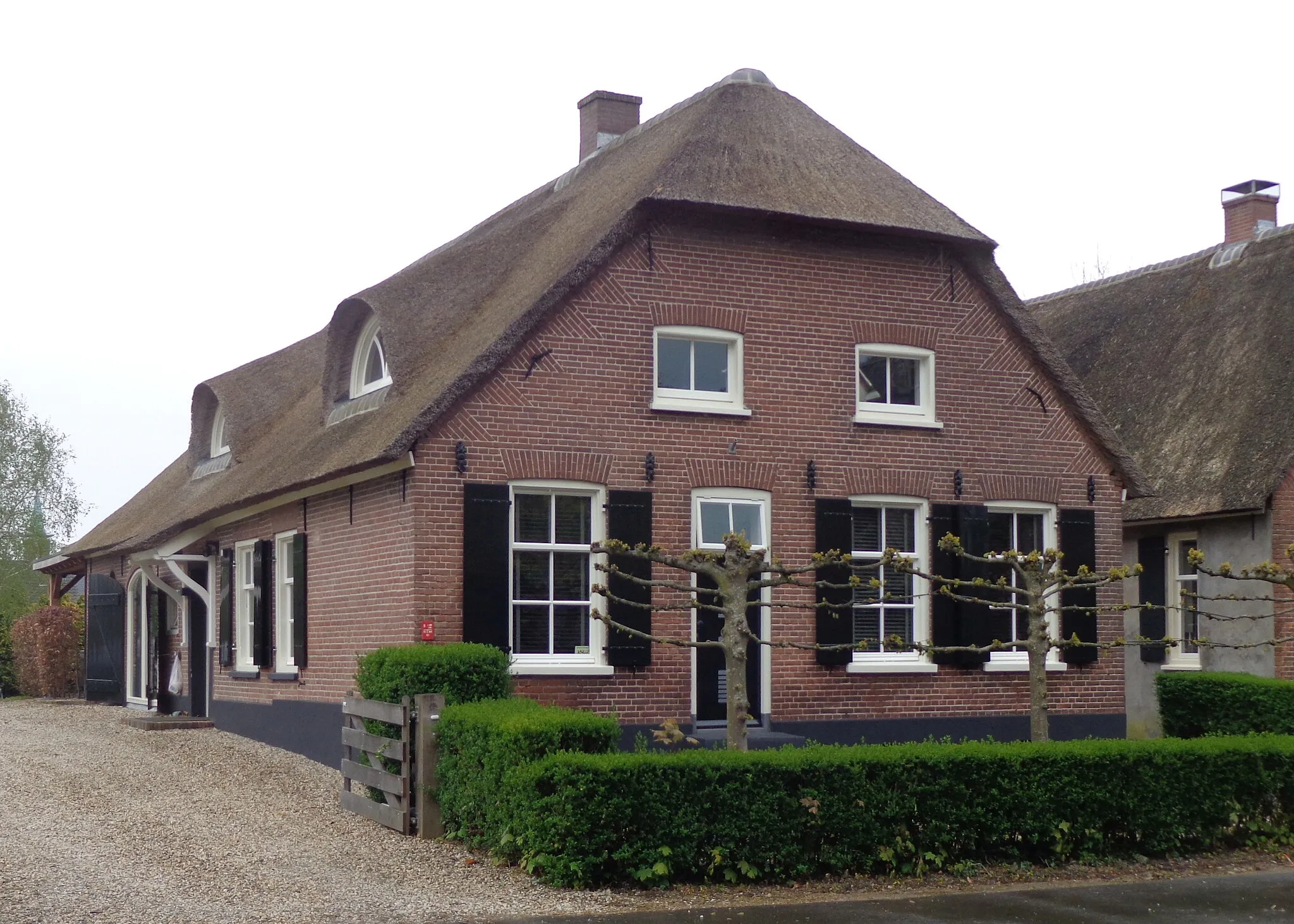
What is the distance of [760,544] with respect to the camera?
Result: 15.5m

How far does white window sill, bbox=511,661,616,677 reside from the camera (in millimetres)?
14328

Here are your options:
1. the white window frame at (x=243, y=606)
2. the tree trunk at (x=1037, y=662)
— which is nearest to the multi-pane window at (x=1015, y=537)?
the tree trunk at (x=1037, y=662)

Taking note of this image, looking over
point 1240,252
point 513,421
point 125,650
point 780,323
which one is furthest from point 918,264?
point 125,650

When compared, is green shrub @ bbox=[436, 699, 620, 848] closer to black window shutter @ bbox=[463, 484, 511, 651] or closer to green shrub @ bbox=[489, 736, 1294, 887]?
green shrub @ bbox=[489, 736, 1294, 887]

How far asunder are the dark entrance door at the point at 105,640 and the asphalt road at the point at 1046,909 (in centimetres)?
1741

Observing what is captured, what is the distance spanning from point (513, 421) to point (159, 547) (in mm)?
7618

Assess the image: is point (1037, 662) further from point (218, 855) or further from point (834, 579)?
point (218, 855)

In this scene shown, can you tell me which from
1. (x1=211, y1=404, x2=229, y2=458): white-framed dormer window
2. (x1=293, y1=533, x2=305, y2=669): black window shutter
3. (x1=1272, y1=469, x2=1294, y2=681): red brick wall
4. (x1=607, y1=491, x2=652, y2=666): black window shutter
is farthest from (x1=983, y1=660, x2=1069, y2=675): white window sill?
(x1=211, y1=404, x2=229, y2=458): white-framed dormer window

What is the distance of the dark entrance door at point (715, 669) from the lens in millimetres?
15258

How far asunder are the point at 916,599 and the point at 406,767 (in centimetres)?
656

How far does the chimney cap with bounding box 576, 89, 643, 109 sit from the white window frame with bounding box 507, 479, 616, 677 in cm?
767

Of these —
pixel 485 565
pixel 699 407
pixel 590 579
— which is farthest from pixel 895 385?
pixel 485 565

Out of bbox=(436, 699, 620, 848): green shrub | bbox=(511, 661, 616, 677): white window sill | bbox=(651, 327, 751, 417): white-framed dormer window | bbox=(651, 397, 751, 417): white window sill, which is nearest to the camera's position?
bbox=(436, 699, 620, 848): green shrub

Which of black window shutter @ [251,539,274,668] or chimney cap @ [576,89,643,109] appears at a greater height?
chimney cap @ [576,89,643,109]
